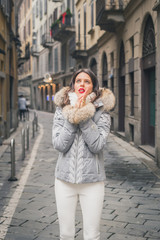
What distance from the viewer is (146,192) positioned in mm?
6395

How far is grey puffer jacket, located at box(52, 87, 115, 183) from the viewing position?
2.97m

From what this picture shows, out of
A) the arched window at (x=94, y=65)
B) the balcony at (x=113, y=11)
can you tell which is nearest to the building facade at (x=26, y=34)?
the arched window at (x=94, y=65)

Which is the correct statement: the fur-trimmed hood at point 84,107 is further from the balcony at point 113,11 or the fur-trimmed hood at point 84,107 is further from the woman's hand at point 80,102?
the balcony at point 113,11

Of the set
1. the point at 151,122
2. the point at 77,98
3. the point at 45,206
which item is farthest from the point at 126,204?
the point at 151,122

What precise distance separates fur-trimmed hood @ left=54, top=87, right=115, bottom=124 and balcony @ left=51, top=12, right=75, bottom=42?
2567cm

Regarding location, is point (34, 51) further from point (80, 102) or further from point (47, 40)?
point (80, 102)

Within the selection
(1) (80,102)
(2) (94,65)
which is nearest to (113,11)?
(2) (94,65)

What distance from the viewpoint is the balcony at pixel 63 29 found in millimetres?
28141

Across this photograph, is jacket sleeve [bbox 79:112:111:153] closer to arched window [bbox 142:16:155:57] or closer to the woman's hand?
the woman's hand

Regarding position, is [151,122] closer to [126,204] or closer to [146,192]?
[146,192]

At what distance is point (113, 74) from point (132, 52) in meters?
3.52

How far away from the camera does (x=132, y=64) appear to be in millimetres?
13008

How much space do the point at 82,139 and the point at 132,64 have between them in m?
10.3

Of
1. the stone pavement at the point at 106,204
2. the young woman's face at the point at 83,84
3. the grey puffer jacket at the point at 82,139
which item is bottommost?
the stone pavement at the point at 106,204
